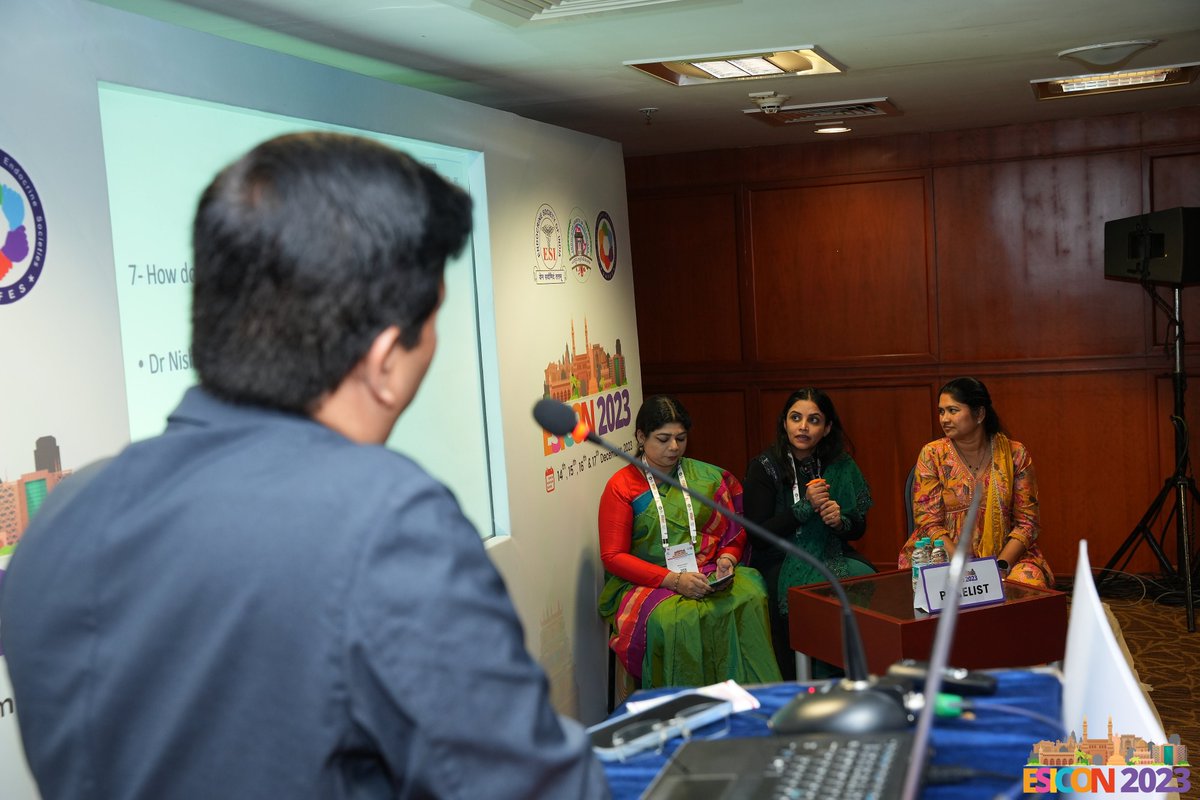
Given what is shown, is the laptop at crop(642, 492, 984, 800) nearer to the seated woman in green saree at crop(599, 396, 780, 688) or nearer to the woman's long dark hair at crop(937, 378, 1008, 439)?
the seated woman in green saree at crop(599, 396, 780, 688)

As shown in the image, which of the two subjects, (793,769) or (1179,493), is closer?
(793,769)

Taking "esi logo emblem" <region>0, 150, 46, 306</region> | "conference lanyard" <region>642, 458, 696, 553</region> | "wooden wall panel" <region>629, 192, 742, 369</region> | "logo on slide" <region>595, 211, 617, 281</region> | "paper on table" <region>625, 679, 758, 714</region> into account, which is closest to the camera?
"paper on table" <region>625, 679, 758, 714</region>

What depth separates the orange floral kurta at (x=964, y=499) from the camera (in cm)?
413

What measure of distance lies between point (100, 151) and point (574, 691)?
2.72 metres

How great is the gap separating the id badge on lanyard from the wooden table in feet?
1.98

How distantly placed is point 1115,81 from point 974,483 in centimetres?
190

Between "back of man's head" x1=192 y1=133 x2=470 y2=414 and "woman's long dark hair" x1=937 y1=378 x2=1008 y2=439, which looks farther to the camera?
"woman's long dark hair" x1=937 y1=378 x2=1008 y2=439

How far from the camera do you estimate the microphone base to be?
1223 millimetres

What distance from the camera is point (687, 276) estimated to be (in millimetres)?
6586

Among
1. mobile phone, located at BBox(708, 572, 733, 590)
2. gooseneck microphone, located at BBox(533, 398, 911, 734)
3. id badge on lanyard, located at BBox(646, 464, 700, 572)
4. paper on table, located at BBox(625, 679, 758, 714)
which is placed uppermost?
gooseneck microphone, located at BBox(533, 398, 911, 734)

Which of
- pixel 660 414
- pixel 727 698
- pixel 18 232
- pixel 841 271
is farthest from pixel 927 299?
pixel 18 232

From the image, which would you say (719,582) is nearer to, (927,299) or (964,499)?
(964,499)

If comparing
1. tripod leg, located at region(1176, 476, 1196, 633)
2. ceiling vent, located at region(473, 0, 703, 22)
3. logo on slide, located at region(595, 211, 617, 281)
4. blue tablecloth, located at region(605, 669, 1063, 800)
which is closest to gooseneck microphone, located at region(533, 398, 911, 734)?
blue tablecloth, located at region(605, 669, 1063, 800)

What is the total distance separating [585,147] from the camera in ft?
15.3
